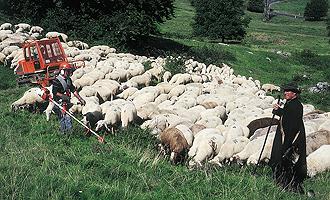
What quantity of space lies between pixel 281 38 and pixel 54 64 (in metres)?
56.5

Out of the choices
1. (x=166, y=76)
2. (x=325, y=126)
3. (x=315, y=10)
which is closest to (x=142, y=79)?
(x=166, y=76)

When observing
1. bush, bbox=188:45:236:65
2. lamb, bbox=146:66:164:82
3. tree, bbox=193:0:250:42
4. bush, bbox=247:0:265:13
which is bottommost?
bush, bbox=247:0:265:13

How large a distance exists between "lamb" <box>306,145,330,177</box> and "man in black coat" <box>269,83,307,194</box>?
144 centimetres

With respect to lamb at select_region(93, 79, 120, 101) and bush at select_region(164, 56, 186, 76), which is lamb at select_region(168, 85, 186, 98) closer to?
lamb at select_region(93, 79, 120, 101)

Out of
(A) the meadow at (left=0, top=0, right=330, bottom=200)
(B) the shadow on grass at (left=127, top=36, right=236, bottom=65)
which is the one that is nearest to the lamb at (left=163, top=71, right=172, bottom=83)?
(A) the meadow at (left=0, top=0, right=330, bottom=200)

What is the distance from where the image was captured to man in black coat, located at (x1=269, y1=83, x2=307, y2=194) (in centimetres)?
968

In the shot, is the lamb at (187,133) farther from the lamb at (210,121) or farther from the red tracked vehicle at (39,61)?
the red tracked vehicle at (39,61)

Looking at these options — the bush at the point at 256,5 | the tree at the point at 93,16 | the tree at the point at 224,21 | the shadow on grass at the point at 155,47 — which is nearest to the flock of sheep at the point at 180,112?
the tree at the point at 93,16

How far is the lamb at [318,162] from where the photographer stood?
1148 centimetres

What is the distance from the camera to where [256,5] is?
11506 cm

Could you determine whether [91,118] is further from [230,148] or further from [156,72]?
[156,72]

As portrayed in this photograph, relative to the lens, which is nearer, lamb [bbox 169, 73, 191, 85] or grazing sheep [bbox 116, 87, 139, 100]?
grazing sheep [bbox 116, 87, 139, 100]

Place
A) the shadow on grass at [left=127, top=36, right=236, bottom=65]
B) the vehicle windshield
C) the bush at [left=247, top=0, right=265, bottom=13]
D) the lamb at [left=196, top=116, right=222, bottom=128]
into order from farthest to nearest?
the bush at [left=247, top=0, right=265, bottom=13] < the shadow on grass at [left=127, top=36, right=236, bottom=65] < the vehicle windshield < the lamb at [left=196, top=116, right=222, bottom=128]

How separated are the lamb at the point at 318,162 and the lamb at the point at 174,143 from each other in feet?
10.2
